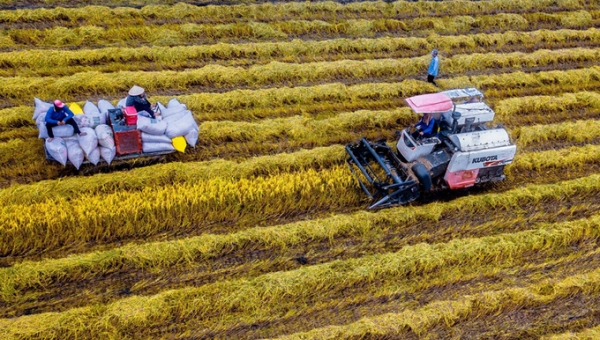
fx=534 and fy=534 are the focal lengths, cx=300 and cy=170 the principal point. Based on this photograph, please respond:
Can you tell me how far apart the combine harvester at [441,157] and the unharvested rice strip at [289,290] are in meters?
1.20

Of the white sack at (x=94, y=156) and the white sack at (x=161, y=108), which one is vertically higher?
the white sack at (x=161, y=108)

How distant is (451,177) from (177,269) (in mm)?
5180

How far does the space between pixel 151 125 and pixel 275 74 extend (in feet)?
13.6

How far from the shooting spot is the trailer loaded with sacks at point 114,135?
31.0 feet

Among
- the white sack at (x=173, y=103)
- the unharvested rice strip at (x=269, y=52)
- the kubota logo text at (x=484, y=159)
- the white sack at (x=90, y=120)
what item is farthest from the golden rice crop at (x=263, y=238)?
the unharvested rice strip at (x=269, y=52)

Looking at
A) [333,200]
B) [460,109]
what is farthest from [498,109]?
[333,200]

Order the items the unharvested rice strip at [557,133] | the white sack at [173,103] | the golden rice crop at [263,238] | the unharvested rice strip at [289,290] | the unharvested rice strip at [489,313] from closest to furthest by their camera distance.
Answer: the unharvested rice strip at [289,290]
the unharvested rice strip at [489,313]
the golden rice crop at [263,238]
the white sack at [173,103]
the unharvested rice strip at [557,133]

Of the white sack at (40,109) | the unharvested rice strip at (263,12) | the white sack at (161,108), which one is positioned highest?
the unharvested rice strip at (263,12)

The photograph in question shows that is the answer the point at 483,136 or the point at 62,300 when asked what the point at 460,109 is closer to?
the point at 483,136

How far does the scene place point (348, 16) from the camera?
1594 cm

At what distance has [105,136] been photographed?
9516 millimetres

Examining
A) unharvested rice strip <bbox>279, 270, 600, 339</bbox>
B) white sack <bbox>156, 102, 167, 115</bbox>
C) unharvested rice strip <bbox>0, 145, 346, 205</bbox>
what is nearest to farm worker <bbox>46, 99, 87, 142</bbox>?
unharvested rice strip <bbox>0, 145, 346, 205</bbox>

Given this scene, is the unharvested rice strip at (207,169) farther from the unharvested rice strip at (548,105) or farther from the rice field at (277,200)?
the unharvested rice strip at (548,105)

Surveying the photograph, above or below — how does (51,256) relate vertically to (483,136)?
below
